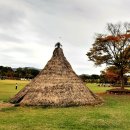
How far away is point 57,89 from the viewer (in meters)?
32.3

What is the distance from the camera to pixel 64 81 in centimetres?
3341

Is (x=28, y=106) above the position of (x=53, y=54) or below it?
below

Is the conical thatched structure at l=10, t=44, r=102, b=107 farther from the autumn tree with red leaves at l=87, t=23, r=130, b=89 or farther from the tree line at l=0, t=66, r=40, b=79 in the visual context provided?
the tree line at l=0, t=66, r=40, b=79

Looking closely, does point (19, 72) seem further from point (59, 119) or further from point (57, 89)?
point (59, 119)

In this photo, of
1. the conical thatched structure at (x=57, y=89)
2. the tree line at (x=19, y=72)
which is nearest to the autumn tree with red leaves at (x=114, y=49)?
the conical thatched structure at (x=57, y=89)

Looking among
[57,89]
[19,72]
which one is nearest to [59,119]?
[57,89]

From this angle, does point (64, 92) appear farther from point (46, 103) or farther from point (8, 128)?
point (8, 128)

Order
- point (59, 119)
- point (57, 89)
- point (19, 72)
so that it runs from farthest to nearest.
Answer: point (19, 72) → point (57, 89) → point (59, 119)

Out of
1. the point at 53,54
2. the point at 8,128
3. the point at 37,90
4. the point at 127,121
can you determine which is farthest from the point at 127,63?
the point at 8,128

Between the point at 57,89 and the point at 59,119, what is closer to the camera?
the point at 59,119

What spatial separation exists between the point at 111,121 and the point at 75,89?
33.4 ft

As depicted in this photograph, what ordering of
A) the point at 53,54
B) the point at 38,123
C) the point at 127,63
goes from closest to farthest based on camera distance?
the point at 38,123, the point at 53,54, the point at 127,63

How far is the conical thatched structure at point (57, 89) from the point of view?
103 feet

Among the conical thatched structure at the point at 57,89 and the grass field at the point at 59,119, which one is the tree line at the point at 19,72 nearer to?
the conical thatched structure at the point at 57,89
